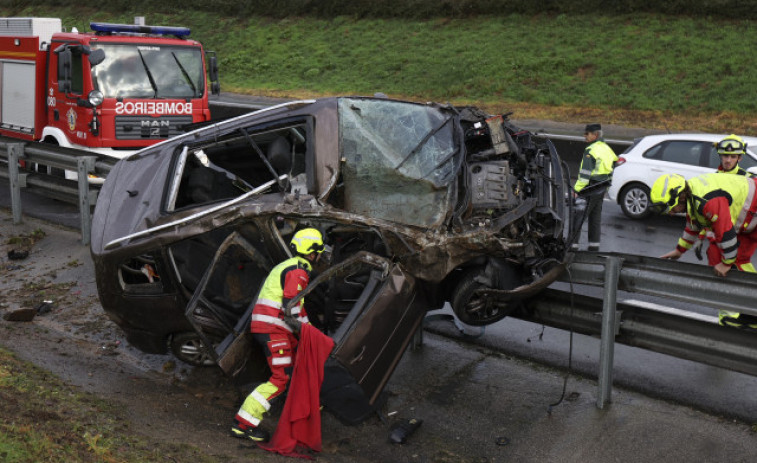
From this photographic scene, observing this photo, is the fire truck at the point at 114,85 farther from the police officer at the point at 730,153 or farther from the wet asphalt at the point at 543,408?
the police officer at the point at 730,153

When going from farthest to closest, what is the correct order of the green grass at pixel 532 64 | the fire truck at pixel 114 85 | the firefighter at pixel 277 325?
1. the green grass at pixel 532 64
2. the fire truck at pixel 114 85
3. the firefighter at pixel 277 325

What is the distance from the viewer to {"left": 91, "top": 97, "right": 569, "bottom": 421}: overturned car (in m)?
5.21

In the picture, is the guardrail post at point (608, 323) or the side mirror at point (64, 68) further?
the side mirror at point (64, 68)

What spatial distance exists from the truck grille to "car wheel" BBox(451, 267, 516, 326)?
24.8 feet

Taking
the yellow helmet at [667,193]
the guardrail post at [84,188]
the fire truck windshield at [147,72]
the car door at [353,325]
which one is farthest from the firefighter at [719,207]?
the fire truck windshield at [147,72]

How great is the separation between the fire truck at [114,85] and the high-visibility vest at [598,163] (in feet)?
19.6

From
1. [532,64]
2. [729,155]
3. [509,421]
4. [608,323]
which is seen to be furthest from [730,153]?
[532,64]

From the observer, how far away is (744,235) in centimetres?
624

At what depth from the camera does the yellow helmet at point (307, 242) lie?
5199mm

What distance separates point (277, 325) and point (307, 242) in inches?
22.5

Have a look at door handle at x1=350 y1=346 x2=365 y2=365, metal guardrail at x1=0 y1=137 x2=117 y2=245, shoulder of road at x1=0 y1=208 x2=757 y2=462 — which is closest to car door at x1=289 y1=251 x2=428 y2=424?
door handle at x1=350 y1=346 x2=365 y2=365

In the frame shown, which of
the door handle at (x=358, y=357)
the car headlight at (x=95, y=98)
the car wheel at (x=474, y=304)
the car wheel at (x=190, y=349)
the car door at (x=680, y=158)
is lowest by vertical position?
the car wheel at (x=190, y=349)

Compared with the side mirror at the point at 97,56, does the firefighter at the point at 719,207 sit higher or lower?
lower

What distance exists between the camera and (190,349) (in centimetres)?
612
